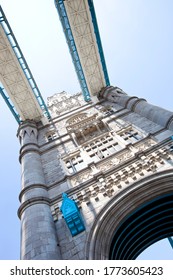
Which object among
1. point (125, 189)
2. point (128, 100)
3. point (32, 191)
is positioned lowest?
point (125, 189)

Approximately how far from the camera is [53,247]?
310 inches

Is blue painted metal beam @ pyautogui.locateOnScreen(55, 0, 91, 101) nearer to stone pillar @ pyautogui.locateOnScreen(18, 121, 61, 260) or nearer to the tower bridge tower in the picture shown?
the tower bridge tower

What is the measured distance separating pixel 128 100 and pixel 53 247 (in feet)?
44.7

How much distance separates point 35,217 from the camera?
29.8 ft

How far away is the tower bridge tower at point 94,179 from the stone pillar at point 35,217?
4cm

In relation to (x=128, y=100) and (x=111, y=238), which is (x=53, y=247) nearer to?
(x=111, y=238)

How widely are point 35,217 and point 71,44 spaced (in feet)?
56.8

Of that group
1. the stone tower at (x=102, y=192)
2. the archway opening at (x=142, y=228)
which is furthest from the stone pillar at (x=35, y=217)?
the archway opening at (x=142, y=228)

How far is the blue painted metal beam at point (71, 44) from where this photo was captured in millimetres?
18530

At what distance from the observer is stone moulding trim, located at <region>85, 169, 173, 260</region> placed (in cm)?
786

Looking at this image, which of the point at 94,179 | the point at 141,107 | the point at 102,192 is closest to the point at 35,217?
the point at 102,192

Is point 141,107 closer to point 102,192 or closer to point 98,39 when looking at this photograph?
point 102,192

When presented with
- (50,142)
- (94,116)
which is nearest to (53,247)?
(50,142)
